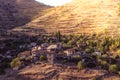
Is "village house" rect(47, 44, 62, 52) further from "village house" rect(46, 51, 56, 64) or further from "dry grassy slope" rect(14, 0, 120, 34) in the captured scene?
"dry grassy slope" rect(14, 0, 120, 34)

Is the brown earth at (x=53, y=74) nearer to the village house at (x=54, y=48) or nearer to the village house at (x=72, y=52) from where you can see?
the village house at (x=72, y=52)

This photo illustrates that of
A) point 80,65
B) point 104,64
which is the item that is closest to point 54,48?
point 80,65

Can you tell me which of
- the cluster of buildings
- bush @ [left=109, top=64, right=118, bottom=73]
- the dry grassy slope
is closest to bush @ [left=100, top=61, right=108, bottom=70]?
bush @ [left=109, top=64, right=118, bottom=73]

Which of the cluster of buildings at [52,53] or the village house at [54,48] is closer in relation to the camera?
the cluster of buildings at [52,53]

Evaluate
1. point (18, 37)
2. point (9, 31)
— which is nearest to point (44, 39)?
point (18, 37)

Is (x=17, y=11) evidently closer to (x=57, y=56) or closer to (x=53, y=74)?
(x=57, y=56)

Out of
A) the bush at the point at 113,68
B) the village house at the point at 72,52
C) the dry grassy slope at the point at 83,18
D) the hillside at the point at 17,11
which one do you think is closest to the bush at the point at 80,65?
the bush at the point at 113,68
